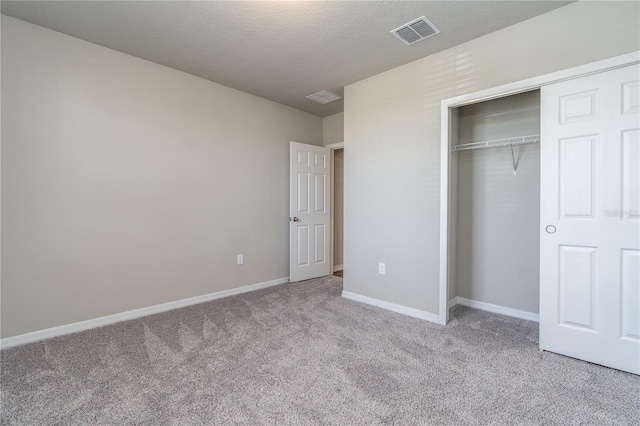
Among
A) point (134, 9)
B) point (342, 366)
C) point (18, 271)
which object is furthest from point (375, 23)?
point (18, 271)

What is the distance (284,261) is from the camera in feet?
14.4

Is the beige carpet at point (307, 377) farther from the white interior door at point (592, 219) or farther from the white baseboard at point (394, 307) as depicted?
the white interior door at point (592, 219)

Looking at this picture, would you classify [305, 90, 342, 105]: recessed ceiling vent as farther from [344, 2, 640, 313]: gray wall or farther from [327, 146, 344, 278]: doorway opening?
[327, 146, 344, 278]: doorway opening

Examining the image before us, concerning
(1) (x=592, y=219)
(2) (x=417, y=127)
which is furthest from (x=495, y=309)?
(2) (x=417, y=127)

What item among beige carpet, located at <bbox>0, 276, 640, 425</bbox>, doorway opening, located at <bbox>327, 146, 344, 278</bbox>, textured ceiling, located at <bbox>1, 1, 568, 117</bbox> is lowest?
beige carpet, located at <bbox>0, 276, 640, 425</bbox>

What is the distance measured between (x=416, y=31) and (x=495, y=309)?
9.25 ft

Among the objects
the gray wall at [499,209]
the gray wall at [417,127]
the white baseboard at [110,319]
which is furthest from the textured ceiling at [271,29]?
the white baseboard at [110,319]

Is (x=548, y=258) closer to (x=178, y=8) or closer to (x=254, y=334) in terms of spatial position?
(x=254, y=334)

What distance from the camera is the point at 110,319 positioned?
2852 millimetres

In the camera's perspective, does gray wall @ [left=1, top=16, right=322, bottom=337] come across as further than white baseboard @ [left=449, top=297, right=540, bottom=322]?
No

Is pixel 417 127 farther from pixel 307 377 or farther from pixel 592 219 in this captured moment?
pixel 307 377

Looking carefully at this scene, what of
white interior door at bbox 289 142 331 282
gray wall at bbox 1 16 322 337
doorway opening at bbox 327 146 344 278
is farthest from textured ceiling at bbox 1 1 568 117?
doorway opening at bbox 327 146 344 278

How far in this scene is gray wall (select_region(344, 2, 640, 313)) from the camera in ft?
7.10

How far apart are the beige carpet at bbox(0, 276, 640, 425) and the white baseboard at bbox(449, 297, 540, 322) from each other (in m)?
0.17
